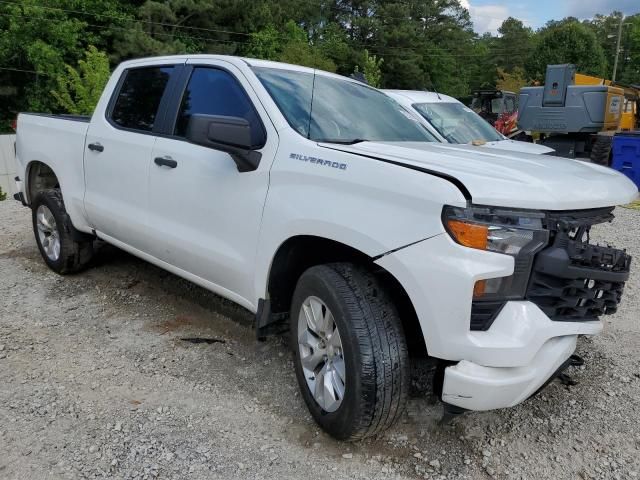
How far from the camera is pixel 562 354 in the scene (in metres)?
2.47

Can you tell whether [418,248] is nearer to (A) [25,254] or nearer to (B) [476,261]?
(B) [476,261]

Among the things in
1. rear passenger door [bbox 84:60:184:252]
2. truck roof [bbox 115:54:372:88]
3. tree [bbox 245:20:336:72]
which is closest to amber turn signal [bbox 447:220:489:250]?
truck roof [bbox 115:54:372:88]

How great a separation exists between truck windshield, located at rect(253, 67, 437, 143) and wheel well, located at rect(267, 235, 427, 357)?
570 millimetres

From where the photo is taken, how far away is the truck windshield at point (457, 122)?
813 cm

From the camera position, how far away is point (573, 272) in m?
2.36

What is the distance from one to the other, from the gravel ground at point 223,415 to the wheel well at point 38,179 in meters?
1.45

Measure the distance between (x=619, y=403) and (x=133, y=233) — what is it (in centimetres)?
335

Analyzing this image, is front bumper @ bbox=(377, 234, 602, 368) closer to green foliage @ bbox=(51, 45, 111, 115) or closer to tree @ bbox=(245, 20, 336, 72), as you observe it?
green foliage @ bbox=(51, 45, 111, 115)

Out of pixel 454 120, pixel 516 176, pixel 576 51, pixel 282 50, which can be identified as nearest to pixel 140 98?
pixel 516 176

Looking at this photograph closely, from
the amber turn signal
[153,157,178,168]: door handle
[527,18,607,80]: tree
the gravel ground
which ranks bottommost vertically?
the gravel ground

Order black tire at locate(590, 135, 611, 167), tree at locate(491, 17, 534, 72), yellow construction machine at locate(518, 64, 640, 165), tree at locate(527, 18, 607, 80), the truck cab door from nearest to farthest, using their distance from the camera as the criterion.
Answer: the truck cab door → black tire at locate(590, 135, 611, 167) → yellow construction machine at locate(518, 64, 640, 165) → tree at locate(527, 18, 607, 80) → tree at locate(491, 17, 534, 72)

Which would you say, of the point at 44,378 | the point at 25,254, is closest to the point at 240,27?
the point at 25,254

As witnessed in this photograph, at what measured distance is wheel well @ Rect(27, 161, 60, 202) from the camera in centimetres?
550

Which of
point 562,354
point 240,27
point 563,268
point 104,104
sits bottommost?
point 562,354
